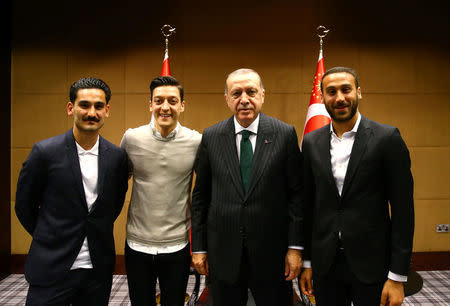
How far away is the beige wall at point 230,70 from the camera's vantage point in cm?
352

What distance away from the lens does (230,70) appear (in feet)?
11.6

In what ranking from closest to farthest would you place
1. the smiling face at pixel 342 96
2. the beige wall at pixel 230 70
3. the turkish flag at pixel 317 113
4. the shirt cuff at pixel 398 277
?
the shirt cuff at pixel 398 277
the smiling face at pixel 342 96
the turkish flag at pixel 317 113
the beige wall at pixel 230 70

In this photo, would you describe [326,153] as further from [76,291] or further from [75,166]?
[76,291]

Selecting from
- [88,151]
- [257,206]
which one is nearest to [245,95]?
[257,206]

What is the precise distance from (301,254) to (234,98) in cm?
92

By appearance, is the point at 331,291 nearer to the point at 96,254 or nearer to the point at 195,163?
the point at 195,163

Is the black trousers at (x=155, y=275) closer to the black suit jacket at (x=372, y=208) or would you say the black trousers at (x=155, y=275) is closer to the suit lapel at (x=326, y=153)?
the black suit jacket at (x=372, y=208)

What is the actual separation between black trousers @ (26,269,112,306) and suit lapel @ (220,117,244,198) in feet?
2.92

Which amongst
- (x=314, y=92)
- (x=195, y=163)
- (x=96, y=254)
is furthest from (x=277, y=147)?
(x=314, y=92)

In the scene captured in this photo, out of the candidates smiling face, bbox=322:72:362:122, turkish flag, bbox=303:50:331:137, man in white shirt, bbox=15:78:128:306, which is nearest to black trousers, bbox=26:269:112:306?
man in white shirt, bbox=15:78:128:306

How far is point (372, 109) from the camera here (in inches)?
140

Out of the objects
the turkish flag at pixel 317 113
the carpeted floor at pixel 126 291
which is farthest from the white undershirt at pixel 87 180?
the turkish flag at pixel 317 113

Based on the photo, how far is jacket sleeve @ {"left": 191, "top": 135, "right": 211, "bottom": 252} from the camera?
1578 mm

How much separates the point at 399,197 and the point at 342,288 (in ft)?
1.74
